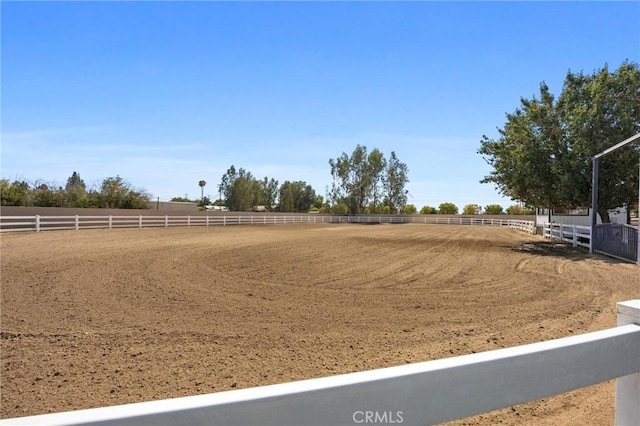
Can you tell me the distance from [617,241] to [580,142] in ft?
16.6

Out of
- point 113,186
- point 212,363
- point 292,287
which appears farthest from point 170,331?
point 113,186

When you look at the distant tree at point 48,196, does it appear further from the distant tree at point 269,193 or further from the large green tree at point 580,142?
the distant tree at point 269,193

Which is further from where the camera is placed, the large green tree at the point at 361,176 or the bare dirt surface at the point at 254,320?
the large green tree at the point at 361,176

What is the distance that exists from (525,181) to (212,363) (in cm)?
1923

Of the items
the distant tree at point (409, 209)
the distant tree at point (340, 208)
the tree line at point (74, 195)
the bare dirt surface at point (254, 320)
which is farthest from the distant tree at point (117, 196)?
the distant tree at point (409, 209)

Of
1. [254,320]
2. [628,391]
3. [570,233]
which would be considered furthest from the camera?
[570,233]

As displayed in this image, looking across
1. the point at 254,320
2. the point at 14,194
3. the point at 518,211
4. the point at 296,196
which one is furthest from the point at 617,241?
the point at 296,196

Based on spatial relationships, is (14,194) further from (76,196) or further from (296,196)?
(296,196)

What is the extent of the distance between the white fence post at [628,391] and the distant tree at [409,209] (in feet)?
261

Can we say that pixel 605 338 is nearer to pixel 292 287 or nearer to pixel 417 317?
pixel 417 317

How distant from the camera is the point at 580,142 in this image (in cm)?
1831

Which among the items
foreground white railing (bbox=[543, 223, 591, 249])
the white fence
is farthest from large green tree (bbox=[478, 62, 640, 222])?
the white fence

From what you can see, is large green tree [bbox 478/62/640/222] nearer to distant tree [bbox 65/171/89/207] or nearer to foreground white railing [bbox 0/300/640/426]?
foreground white railing [bbox 0/300/640/426]

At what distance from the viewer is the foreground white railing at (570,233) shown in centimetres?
1923
